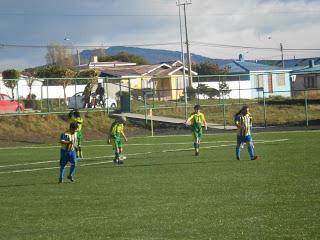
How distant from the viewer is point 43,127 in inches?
1582

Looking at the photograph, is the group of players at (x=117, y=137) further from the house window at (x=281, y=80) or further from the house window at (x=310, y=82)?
the house window at (x=310, y=82)

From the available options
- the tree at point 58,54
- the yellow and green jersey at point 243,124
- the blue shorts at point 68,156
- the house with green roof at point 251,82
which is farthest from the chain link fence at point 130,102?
the tree at point 58,54

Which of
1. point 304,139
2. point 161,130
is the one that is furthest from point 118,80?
point 304,139

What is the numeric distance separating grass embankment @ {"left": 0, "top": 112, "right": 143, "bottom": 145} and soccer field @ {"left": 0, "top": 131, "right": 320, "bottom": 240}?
15255 millimetres

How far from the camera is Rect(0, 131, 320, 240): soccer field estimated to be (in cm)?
957

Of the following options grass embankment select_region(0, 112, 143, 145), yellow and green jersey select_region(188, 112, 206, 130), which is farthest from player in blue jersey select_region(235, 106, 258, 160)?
grass embankment select_region(0, 112, 143, 145)

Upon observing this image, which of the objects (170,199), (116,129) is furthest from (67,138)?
(116,129)

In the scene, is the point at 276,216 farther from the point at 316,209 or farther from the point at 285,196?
the point at 285,196

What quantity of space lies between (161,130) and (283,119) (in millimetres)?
8708

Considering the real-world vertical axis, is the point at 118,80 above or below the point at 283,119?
above

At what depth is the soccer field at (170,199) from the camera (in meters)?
9.57

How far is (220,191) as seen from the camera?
13.3m

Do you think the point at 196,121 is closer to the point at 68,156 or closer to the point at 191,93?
the point at 68,156

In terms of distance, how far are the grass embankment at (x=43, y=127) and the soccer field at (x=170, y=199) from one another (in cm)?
1525
